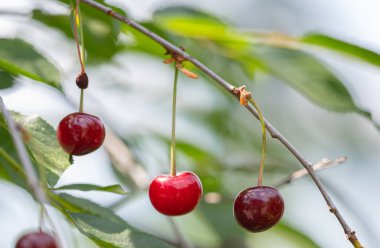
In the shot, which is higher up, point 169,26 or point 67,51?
point 67,51

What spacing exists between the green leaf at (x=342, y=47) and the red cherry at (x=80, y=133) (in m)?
1.11

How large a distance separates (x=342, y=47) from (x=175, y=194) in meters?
1.06

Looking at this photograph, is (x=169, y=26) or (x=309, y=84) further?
(x=169, y=26)

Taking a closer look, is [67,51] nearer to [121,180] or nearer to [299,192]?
[121,180]

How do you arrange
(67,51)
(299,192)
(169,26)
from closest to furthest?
(169,26)
(67,51)
(299,192)

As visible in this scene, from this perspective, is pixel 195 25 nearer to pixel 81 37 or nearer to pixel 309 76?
pixel 309 76

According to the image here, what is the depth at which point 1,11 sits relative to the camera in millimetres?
2611

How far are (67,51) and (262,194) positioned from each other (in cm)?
179

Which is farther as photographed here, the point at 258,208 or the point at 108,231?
the point at 258,208

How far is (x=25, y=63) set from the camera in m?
2.18

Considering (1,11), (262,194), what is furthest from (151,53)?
(262,194)

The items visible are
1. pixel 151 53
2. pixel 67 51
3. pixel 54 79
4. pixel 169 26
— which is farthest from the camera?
pixel 67 51

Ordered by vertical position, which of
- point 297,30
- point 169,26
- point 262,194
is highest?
point 297,30

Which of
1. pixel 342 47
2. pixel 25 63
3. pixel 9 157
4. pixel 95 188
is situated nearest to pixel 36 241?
pixel 9 157
